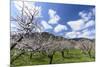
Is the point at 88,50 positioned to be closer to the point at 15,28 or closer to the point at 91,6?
the point at 91,6

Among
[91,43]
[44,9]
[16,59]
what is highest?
[44,9]

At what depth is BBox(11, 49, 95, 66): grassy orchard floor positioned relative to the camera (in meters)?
2.35

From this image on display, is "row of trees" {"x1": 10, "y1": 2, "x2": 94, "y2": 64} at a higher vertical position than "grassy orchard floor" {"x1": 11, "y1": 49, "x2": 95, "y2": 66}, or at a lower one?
higher

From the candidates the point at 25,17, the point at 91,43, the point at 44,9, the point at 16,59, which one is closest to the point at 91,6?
→ the point at 91,43

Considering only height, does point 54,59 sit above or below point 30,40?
below

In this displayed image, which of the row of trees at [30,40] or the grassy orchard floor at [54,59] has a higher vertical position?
the row of trees at [30,40]

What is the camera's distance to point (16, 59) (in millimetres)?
2324

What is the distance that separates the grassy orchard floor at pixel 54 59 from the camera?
7.70ft

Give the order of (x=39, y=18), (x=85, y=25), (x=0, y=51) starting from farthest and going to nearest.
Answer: (x=85, y=25) → (x=39, y=18) → (x=0, y=51)

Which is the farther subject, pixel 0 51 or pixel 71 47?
pixel 71 47

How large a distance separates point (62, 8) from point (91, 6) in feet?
1.41

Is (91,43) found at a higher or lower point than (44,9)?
lower

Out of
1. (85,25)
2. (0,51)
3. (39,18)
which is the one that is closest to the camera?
(0,51)

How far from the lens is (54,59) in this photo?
2475mm
